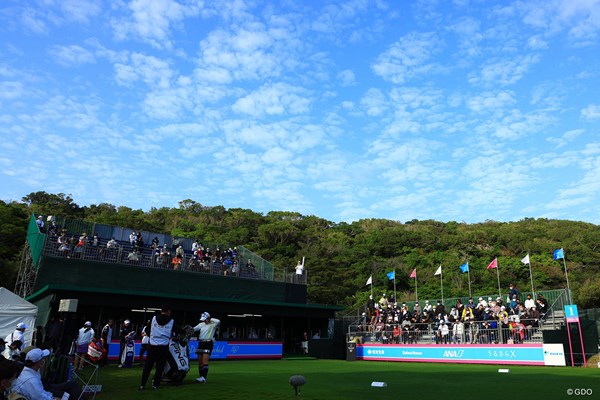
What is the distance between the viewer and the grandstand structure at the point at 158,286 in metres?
27.2

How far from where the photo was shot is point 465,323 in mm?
23953

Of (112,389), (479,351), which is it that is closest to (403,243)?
(479,351)

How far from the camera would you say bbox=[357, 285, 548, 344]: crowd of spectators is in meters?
21.9

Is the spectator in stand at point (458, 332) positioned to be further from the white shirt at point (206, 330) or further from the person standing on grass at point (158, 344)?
the person standing on grass at point (158, 344)

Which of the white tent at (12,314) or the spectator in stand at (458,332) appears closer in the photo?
the white tent at (12,314)

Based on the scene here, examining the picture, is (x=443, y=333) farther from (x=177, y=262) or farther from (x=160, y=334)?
(x=177, y=262)

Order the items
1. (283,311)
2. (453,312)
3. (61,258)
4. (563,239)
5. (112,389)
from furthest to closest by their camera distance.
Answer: (563,239)
(283,311)
(61,258)
(453,312)
(112,389)

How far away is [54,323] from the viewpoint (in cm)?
1609

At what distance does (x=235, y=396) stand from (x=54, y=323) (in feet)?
32.0

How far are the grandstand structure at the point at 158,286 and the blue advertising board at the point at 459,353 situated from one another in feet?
21.5

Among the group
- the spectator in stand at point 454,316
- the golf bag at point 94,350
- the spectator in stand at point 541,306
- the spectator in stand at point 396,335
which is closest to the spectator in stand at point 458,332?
the spectator in stand at point 454,316

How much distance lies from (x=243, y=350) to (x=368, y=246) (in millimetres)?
44925

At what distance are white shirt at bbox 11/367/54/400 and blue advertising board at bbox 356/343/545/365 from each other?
20.0m

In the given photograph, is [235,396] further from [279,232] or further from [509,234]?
[509,234]
